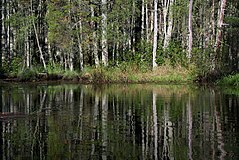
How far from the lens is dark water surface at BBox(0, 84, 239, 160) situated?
347 inches

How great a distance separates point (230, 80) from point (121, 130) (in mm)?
18571

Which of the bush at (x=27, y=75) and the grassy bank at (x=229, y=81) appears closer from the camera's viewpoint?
the grassy bank at (x=229, y=81)

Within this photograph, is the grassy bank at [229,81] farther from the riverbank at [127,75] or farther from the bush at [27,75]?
the bush at [27,75]

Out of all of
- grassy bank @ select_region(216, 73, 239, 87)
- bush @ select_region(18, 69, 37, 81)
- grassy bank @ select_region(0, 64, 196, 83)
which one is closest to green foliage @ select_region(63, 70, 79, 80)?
grassy bank @ select_region(0, 64, 196, 83)

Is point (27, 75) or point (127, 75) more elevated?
point (127, 75)

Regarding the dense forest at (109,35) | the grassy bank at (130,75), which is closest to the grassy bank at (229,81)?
the dense forest at (109,35)

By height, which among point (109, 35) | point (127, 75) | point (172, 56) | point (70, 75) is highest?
point (109, 35)

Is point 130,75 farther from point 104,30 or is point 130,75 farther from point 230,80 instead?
point 230,80

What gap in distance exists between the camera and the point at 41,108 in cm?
1658

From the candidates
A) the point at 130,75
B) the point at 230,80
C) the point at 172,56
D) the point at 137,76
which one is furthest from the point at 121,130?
the point at 172,56

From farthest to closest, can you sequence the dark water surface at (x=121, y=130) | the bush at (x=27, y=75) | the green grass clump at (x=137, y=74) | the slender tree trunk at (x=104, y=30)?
the bush at (x=27, y=75) < the slender tree trunk at (x=104, y=30) < the green grass clump at (x=137, y=74) < the dark water surface at (x=121, y=130)

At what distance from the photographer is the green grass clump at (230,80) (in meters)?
27.9

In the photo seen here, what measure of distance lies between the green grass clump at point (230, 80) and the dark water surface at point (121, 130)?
10.1 m

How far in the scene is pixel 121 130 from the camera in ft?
37.6
